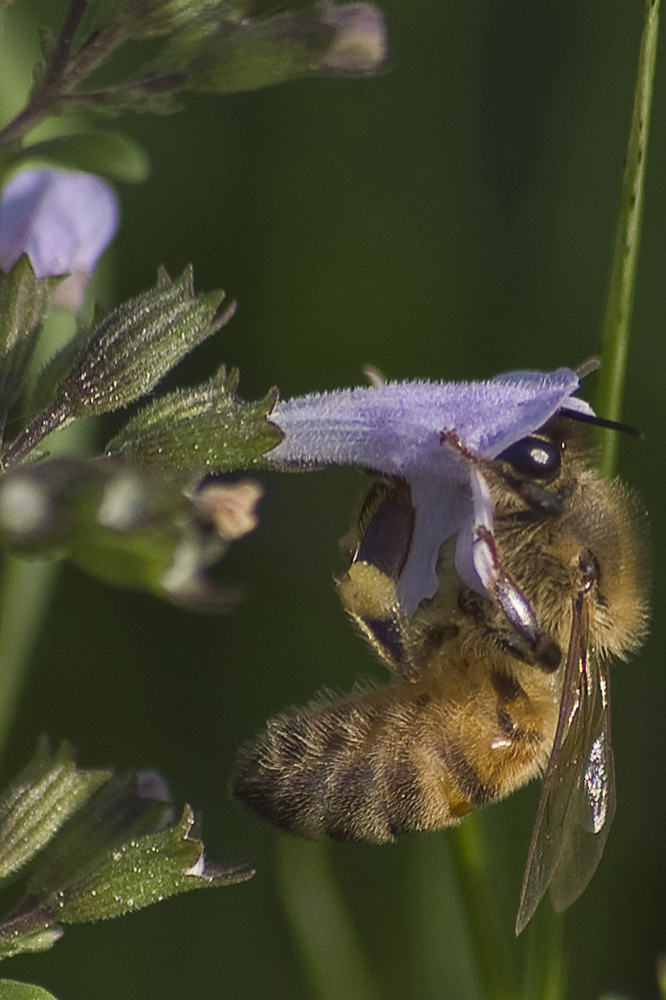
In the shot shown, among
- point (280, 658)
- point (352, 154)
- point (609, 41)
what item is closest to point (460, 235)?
point (352, 154)

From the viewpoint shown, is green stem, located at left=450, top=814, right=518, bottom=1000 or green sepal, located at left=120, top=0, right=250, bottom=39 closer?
green sepal, located at left=120, top=0, right=250, bottom=39

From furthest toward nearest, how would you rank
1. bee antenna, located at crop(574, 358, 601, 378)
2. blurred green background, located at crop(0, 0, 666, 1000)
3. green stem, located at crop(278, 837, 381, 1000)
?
blurred green background, located at crop(0, 0, 666, 1000) → green stem, located at crop(278, 837, 381, 1000) → bee antenna, located at crop(574, 358, 601, 378)

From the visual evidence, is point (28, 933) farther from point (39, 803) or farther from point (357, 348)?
point (357, 348)

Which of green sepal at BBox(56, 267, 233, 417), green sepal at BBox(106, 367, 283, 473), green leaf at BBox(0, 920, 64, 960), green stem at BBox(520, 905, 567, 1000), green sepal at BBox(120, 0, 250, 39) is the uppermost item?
green sepal at BBox(120, 0, 250, 39)

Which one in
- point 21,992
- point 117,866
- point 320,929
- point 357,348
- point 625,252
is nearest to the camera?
point 21,992

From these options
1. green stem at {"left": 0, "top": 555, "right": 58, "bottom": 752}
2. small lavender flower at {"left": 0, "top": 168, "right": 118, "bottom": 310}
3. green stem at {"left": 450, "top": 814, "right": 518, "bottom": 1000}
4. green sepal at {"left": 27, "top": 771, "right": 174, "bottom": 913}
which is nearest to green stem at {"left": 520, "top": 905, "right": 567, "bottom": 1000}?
green stem at {"left": 450, "top": 814, "right": 518, "bottom": 1000}

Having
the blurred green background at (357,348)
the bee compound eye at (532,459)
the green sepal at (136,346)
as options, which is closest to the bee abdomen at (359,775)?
the bee compound eye at (532,459)

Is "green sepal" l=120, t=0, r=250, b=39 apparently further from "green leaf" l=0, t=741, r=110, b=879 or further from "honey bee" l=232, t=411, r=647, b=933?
"green leaf" l=0, t=741, r=110, b=879

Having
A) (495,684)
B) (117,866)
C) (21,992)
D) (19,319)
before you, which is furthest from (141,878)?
(19,319)
